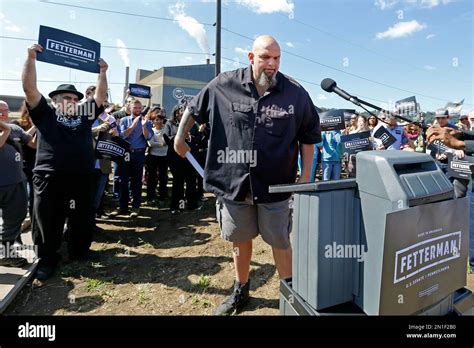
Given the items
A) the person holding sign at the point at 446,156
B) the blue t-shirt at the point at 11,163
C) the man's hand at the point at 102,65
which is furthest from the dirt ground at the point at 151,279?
the person holding sign at the point at 446,156

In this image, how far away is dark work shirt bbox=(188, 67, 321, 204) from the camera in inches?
78.7

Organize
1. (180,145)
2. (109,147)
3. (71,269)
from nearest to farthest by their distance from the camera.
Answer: (180,145), (71,269), (109,147)

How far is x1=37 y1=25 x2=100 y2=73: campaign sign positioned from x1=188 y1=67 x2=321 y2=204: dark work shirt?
1874 millimetres

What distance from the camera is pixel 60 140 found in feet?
9.95

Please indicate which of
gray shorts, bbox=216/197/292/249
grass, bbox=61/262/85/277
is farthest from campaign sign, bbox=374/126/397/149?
grass, bbox=61/262/85/277

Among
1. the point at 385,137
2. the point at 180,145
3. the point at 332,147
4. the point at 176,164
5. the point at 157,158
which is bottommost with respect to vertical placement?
the point at 176,164

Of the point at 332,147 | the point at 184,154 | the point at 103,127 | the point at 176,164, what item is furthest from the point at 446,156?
the point at 103,127

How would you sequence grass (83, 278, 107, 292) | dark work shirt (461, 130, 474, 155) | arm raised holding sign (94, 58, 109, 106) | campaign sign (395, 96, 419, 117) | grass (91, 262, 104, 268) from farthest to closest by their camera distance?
campaign sign (395, 96, 419, 117)
grass (91, 262, 104, 268)
arm raised holding sign (94, 58, 109, 106)
grass (83, 278, 107, 292)
dark work shirt (461, 130, 474, 155)

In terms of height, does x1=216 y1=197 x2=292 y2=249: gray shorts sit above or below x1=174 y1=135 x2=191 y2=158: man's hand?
below

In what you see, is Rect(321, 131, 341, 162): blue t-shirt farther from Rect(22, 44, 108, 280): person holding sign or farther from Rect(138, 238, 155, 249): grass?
Rect(22, 44, 108, 280): person holding sign

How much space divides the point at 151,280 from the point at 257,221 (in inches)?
62.3

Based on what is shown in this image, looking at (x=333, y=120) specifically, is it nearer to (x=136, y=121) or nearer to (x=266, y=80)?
(x=136, y=121)

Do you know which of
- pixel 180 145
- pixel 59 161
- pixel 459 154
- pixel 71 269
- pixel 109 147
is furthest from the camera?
pixel 109 147
